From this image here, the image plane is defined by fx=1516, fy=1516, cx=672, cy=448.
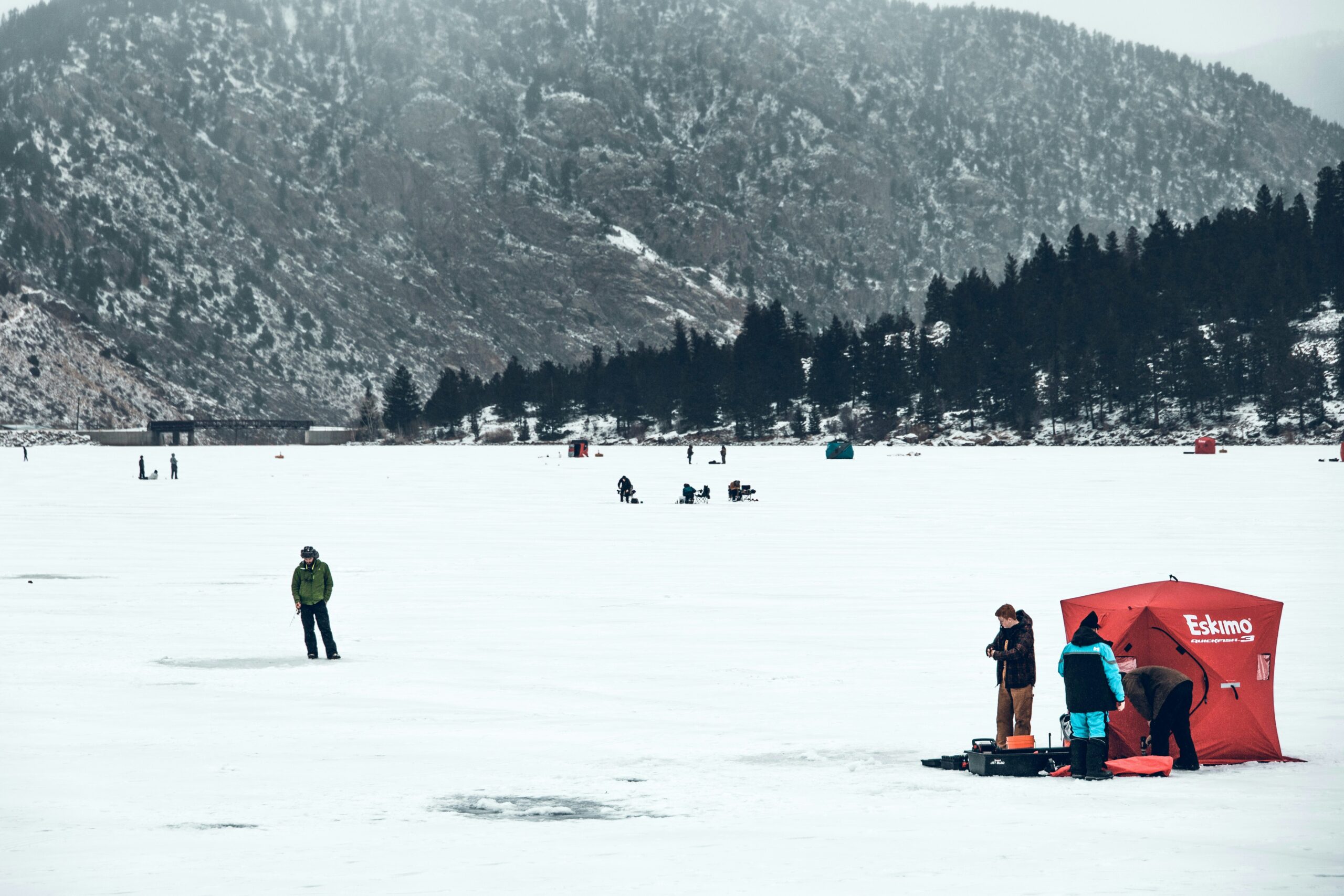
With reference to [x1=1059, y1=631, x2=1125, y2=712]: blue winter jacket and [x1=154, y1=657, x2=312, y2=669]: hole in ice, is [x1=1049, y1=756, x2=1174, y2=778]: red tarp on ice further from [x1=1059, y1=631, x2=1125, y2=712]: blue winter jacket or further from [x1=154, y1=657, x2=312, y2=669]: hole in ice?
[x1=154, y1=657, x2=312, y2=669]: hole in ice

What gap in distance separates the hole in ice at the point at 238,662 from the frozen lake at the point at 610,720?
0.10 m

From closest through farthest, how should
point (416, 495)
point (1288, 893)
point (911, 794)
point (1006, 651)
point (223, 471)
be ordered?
point (1288, 893) < point (911, 794) < point (1006, 651) < point (416, 495) < point (223, 471)

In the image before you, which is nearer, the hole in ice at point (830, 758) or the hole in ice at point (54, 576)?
the hole in ice at point (830, 758)

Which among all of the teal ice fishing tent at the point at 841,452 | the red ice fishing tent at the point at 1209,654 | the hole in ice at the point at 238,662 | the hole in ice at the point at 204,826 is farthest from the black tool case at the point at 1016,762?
the teal ice fishing tent at the point at 841,452

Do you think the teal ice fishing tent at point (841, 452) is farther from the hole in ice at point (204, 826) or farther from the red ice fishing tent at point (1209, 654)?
the hole in ice at point (204, 826)

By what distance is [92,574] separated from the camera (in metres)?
33.2

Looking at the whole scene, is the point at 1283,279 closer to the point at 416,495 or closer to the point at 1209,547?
the point at 416,495

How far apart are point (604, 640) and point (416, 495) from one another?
48.9 metres

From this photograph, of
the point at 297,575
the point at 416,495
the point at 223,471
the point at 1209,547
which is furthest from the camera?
the point at 223,471

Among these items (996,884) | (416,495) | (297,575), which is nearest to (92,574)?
(297,575)

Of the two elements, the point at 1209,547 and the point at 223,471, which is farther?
the point at 223,471

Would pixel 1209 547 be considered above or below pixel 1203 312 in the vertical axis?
below

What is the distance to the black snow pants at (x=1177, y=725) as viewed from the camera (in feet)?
46.6

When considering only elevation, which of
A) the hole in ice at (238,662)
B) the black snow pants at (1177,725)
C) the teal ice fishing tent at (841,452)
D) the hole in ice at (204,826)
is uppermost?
the teal ice fishing tent at (841,452)
